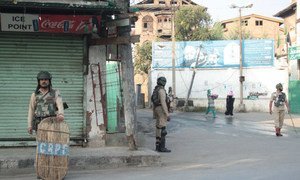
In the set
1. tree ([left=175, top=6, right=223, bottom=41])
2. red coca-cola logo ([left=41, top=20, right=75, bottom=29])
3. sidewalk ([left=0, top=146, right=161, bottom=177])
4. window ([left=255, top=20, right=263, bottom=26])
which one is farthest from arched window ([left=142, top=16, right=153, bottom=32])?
sidewalk ([left=0, top=146, right=161, bottom=177])

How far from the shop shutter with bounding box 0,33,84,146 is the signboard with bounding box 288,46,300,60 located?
976 inches

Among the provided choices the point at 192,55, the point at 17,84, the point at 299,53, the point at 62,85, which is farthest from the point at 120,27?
the point at 192,55

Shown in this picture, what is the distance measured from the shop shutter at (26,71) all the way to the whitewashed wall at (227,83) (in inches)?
1066

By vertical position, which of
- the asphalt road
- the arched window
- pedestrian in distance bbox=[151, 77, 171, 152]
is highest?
the arched window

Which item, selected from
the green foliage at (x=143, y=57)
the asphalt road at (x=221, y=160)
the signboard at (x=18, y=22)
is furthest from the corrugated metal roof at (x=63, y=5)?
the green foliage at (x=143, y=57)

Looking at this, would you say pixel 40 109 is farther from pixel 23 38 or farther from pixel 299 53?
pixel 299 53

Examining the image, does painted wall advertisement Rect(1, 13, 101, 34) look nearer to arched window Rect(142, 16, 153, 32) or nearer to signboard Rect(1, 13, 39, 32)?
signboard Rect(1, 13, 39, 32)

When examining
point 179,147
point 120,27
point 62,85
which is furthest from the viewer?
point 179,147

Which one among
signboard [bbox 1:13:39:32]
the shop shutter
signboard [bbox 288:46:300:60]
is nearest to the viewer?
signboard [bbox 1:13:39:32]

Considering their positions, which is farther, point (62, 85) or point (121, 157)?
point (62, 85)

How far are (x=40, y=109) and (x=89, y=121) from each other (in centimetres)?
297

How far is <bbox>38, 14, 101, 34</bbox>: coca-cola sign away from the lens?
999cm

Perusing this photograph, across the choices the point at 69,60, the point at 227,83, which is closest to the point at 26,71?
the point at 69,60

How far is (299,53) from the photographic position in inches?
1278
